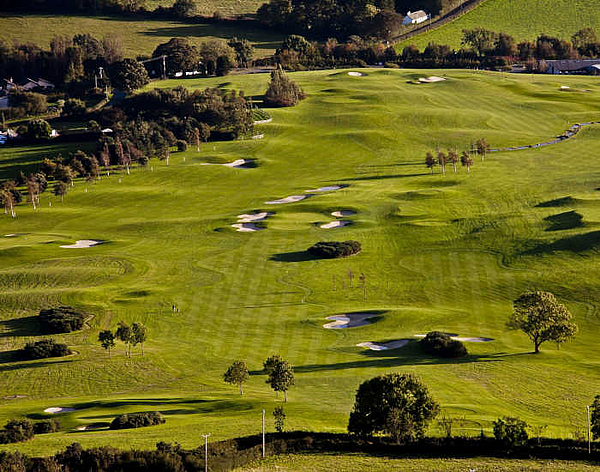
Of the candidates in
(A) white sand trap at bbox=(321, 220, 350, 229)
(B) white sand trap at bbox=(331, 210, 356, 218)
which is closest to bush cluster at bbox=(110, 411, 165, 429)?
(A) white sand trap at bbox=(321, 220, 350, 229)

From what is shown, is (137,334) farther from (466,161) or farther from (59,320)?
(466,161)

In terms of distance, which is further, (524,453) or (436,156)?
(436,156)

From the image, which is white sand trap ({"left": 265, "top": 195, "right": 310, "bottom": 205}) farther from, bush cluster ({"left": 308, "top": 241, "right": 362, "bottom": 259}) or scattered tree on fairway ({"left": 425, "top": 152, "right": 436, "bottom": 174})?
bush cluster ({"left": 308, "top": 241, "right": 362, "bottom": 259})

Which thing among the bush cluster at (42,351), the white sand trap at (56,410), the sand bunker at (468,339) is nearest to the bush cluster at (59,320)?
the bush cluster at (42,351)

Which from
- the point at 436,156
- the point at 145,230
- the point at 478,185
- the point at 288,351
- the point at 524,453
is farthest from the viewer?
the point at 436,156

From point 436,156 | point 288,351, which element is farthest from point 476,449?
point 436,156

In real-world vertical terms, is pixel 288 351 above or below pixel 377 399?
below

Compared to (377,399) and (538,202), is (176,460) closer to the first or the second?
(377,399)

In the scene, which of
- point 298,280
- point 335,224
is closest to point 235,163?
point 335,224
